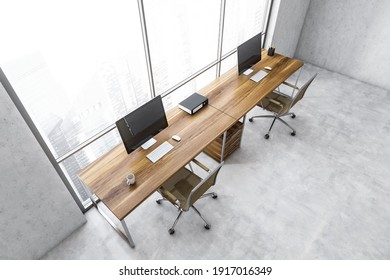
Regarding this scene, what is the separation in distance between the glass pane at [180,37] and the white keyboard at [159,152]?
2.84ft

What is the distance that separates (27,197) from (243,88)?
2.77 m

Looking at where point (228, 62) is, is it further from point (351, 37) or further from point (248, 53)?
point (351, 37)

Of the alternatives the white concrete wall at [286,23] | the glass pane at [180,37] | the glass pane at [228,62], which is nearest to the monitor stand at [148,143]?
the glass pane at [180,37]

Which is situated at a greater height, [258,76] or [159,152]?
[258,76]

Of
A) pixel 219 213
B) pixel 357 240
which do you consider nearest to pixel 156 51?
pixel 219 213

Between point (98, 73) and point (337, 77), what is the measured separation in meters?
4.57

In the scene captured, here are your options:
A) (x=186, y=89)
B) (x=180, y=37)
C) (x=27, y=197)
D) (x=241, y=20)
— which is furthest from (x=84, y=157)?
(x=241, y=20)

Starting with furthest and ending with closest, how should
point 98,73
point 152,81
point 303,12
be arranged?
point 303,12
point 152,81
point 98,73

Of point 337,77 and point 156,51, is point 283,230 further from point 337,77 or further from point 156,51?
point 337,77

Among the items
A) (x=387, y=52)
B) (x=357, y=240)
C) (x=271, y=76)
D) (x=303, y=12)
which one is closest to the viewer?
(x=357, y=240)

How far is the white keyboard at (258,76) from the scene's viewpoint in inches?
147

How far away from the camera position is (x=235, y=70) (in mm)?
3955

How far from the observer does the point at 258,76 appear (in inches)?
149

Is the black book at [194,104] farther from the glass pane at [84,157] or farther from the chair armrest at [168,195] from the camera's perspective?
the chair armrest at [168,195]
